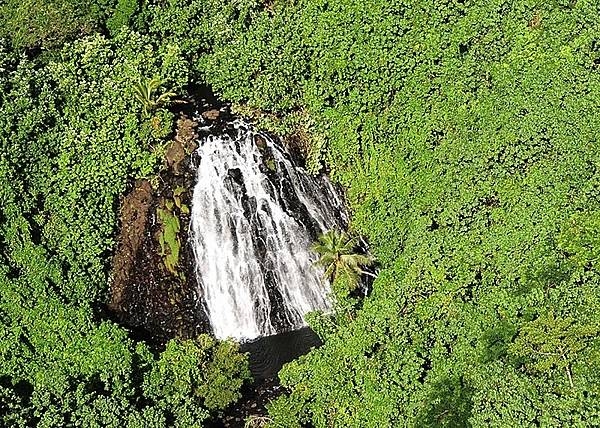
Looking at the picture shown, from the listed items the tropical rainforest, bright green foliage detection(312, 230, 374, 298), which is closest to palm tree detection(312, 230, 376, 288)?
bright green foliage detection(312, 230, 374, 298)

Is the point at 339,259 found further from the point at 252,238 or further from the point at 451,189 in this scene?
the point at 451,189

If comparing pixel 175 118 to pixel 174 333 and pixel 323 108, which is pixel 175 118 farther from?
pixel 174 333

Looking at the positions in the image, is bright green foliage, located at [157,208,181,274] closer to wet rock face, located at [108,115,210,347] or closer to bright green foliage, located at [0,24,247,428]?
wet rock face, located at [108,115,210,347]

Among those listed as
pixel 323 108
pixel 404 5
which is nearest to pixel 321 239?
pixel 323 108

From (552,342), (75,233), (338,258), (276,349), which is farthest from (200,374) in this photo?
(552,342)

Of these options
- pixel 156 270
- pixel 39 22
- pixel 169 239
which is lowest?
pixel 156 270

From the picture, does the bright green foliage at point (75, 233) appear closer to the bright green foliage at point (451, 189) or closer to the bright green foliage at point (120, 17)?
the bright green foliage at point (120, 17)

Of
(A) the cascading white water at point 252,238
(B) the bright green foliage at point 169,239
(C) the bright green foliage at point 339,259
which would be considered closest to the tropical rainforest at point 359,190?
(C) the bright green foliage at point 339,259
